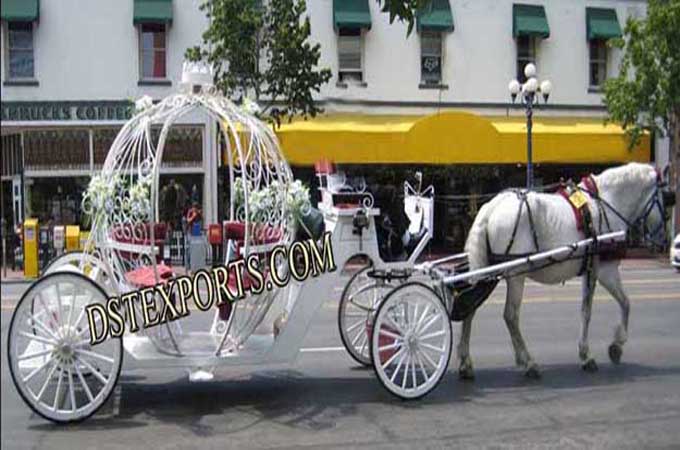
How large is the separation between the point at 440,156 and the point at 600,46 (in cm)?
795

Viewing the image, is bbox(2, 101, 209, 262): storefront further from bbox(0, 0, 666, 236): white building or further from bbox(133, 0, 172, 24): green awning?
bbox(133, 0, 172, 24): green awning

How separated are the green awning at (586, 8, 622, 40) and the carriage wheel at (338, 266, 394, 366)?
21.1 metres

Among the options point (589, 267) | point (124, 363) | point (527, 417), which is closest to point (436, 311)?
point (527, 417)

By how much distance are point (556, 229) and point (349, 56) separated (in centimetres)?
1829

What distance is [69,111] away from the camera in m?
23.9

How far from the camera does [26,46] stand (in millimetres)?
23938

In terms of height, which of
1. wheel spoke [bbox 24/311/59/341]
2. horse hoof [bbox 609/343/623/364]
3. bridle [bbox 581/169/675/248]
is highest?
bridle [bbox 581/169/675/248]

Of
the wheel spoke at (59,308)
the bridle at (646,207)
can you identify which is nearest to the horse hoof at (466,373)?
the bridle at (646,207)

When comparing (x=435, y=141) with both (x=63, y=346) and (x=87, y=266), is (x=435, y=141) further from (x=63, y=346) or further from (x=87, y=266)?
(x=63, y=346)

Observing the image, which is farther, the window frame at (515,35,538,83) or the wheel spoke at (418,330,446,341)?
the window frame at (515,35,538,83)

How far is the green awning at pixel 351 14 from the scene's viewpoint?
2492 cm

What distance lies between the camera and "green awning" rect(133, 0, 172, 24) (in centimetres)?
2383

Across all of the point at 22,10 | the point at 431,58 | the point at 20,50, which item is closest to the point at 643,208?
the point at 431,58

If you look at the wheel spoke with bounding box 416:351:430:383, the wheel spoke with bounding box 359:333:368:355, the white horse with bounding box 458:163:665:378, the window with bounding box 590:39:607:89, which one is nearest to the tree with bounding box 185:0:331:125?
Answer: the window with bounding box 590:39:607:89
